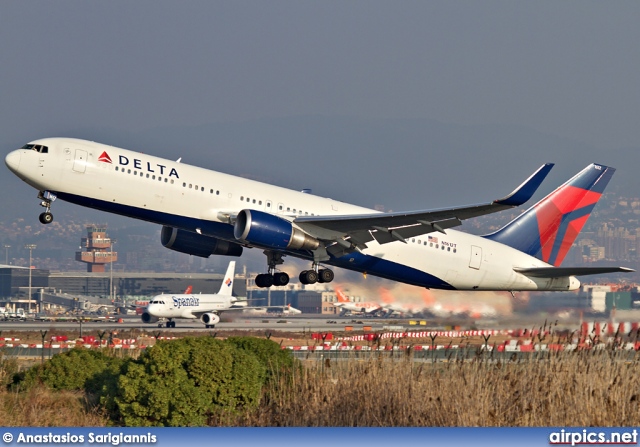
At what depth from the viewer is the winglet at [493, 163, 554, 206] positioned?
1276 inches

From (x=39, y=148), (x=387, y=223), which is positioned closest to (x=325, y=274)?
(x=387, y=223)

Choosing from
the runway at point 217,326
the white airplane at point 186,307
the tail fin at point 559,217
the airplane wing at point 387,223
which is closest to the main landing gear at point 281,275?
the airplane wing at point 387,223

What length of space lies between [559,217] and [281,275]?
46.2ft

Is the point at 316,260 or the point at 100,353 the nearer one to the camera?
the point at 100,353

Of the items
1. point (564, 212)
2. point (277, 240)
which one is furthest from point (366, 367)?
point (564, 212)

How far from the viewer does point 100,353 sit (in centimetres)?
2677

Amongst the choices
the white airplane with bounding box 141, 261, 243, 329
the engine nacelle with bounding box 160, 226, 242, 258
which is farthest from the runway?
the engine nacelle with bounding box 160, 226, 242, 258

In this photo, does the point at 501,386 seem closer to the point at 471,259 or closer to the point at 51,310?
the point at 471,259

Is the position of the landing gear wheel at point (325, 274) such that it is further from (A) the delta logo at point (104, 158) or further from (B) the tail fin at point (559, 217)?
(B) the tail fin at point (559, 217)

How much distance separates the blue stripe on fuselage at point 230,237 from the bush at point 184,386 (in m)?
13.9

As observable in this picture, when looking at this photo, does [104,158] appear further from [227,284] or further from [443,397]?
[227,284]

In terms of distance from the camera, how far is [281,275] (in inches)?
1585

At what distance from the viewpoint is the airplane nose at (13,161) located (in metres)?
34.5

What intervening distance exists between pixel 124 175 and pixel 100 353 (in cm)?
918
